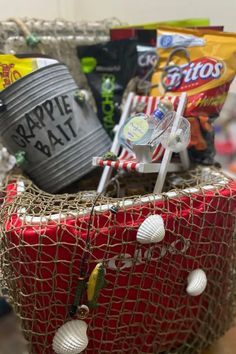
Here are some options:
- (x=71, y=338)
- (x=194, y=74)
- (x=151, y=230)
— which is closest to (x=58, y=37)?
(x=194, y=74)

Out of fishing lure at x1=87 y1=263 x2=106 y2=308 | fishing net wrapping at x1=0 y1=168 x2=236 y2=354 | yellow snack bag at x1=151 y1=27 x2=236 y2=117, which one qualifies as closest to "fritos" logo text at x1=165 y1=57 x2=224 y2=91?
yellow snack bag at x1=151 y1=27 x2=236 y2=117

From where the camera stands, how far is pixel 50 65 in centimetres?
90

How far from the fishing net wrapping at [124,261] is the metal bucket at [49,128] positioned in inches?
2.8

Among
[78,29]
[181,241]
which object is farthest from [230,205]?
[78,29]

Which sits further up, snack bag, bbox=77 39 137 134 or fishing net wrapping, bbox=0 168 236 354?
snack bag, bbox=77 39 137 134

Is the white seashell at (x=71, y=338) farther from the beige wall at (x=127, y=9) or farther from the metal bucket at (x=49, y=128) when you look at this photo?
the beige wall at (x=127, y=9)

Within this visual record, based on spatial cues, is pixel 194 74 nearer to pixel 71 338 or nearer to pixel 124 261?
pixel 124 261

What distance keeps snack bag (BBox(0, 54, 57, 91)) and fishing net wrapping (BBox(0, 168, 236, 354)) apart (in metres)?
0.23

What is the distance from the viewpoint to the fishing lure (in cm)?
66

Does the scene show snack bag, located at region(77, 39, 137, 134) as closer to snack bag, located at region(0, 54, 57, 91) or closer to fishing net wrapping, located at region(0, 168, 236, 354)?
snack bag, located at region(0, 54, 57, 91)

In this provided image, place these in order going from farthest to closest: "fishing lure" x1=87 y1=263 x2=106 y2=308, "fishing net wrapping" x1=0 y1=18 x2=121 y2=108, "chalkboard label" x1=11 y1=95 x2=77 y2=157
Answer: "fishing net wrapping" x1=0 y1=18 x2=121 y2=108
"chalkboard label" x1=11 y1=95 x2=77 y2=157
"fishing lure" x1=87 y1=263 x2=106 y2=308

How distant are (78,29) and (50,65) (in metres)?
0.33

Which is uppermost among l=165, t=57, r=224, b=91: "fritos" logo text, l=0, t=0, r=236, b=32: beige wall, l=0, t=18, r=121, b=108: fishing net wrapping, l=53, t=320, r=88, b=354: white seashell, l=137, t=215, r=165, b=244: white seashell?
l=0, t=0, r=236, b=32: beige wall

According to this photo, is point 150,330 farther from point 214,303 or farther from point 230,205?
point 230,205
